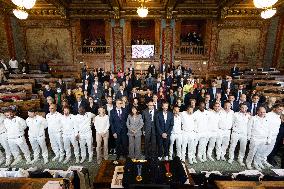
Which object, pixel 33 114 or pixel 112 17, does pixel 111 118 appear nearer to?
pixel 33 114

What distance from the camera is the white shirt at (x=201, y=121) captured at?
638 centimetres

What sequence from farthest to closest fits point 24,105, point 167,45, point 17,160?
point 167,45, point 24,105, point 17,160

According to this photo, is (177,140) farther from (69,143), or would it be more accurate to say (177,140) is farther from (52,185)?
(52,185)

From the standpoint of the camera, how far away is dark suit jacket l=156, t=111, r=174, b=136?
6180mm

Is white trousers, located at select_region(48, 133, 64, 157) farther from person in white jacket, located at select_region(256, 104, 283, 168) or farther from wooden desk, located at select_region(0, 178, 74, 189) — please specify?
person in white jacket, located at select_region(256, 104, 283, 168)

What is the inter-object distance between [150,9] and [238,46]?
5972 millimetres

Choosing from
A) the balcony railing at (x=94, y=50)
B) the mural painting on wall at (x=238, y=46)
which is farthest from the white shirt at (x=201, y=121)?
the balcony railing at (x=94, y=50)

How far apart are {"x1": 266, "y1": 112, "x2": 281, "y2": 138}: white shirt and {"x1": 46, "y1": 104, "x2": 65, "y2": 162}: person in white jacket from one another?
5.43 meters

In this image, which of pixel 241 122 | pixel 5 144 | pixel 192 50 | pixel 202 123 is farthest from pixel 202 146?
pixel 192 50

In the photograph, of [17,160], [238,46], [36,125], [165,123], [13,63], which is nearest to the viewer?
[165,123]

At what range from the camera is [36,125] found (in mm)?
6316

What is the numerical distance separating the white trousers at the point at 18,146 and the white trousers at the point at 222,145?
17.1ft

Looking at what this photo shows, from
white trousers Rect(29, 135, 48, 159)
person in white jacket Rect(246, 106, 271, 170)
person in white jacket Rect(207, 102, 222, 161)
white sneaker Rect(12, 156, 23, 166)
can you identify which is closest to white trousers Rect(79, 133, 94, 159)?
white trousers Rect(29, 135, 48, 159)

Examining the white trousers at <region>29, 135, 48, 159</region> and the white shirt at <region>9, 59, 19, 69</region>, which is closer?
the white trousers at <region>29, 135, 48, 159</region>
